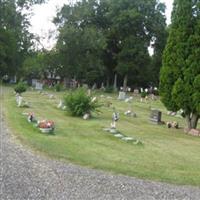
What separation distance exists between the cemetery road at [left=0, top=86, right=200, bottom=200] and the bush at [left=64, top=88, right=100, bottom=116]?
12.1 m

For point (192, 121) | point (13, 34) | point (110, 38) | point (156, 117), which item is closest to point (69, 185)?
point (192, 121)

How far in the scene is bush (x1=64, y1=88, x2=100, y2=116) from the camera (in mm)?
22703

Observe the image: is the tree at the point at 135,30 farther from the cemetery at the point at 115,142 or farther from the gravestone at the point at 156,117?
the gravestone at the point at 156,117

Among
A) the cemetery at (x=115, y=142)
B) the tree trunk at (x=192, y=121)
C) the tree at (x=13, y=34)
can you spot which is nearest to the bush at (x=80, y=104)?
the cemetery at (x=115, y=142)

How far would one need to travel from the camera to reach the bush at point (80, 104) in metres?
22.7

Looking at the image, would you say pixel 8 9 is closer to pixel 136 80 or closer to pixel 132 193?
pixel 136 80

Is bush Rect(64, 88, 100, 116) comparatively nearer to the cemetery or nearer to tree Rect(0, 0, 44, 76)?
the cemetery

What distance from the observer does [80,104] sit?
22.7 m

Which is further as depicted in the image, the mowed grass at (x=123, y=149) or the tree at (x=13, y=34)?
the tree at (x=13, y=34)

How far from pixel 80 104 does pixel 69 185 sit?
14363 millimetres

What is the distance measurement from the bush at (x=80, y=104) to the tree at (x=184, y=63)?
12.8ft

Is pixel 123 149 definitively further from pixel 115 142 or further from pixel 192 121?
pixel 192 121

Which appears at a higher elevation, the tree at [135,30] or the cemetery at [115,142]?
the tree at [135,30]

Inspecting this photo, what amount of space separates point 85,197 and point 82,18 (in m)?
56.1
